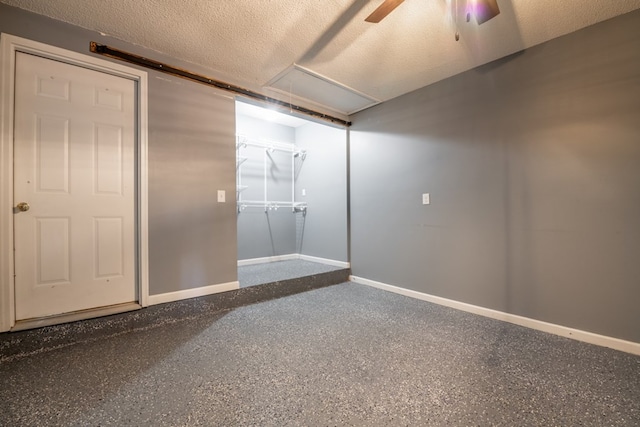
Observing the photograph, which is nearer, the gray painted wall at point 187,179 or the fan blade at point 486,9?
the fan blade at point 486,9

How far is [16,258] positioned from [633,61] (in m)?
4.72

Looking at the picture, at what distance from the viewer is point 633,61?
1.89 metres

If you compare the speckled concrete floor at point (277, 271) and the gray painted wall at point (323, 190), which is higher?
the gray painted wall at point (323, 190)

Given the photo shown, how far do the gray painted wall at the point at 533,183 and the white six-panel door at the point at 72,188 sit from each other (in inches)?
115

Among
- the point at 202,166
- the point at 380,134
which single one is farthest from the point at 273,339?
the point at 380,134

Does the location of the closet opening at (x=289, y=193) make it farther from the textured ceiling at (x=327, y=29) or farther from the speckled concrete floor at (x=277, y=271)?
the textured ceiling at (x=327, y=29)

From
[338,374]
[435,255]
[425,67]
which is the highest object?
[425,67]

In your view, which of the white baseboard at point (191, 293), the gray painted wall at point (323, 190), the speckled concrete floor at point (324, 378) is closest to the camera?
the speckled concrete floor at point (324, 378)

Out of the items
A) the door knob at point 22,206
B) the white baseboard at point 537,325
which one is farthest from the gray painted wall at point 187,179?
the white baseboard at point 537,325

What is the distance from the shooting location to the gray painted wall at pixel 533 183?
193 centimetres

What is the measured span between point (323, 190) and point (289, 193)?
2.75ft

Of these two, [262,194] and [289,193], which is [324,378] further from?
[289,193]

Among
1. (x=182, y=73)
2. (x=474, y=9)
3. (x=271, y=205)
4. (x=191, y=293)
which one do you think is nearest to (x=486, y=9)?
(x=474, y=9)

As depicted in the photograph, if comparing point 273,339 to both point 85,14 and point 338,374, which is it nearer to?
point 338,374
